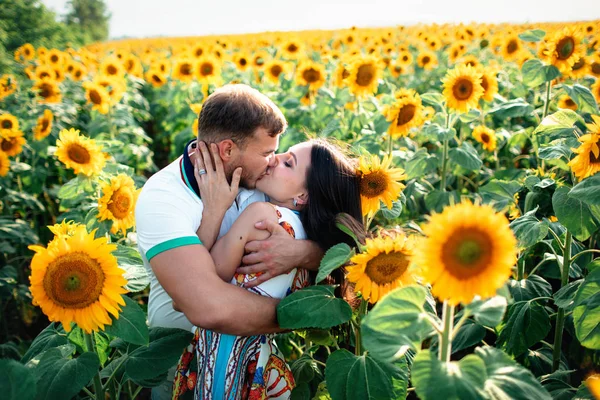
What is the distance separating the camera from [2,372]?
4.78 feet

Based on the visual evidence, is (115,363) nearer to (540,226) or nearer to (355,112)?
(540,226)

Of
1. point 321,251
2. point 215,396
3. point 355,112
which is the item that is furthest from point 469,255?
point 355,112

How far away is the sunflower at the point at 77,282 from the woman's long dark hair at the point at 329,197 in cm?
87

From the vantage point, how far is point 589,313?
1.80 m

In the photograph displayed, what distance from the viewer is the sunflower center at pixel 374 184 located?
230cm

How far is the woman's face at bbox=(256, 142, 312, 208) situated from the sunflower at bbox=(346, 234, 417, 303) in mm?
675

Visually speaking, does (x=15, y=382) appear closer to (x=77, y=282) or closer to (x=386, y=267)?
(x=77, y=282)

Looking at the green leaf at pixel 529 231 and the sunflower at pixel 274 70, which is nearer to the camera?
the green leaf at pixel 529 231

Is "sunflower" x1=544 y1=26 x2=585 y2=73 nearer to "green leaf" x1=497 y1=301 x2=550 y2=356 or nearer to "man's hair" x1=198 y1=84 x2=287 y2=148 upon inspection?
"green leaf" x1=497 y1=301 x2=550 y2=356

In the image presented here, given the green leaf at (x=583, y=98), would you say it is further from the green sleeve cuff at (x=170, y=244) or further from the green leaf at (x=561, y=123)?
the green sleeve cuff at (x=170, y=244)

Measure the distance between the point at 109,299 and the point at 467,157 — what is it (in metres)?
2.85

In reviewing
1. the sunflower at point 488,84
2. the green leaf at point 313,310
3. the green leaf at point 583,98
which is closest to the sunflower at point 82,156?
the green leaf at point 313,310

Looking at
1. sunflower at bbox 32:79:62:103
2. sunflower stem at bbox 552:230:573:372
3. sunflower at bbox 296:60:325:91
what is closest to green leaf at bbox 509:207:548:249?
sunflower stem at bbox 552:230:573:372

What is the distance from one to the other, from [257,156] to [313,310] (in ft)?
2.72
